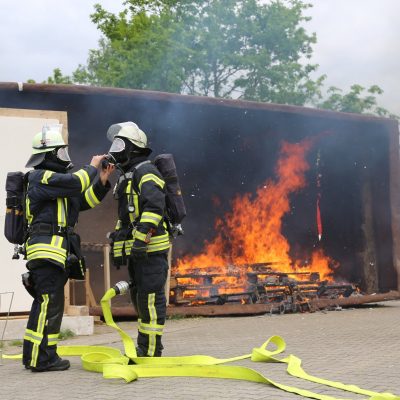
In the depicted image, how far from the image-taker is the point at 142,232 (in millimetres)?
5828

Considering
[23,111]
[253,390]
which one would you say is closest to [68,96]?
[23,111]

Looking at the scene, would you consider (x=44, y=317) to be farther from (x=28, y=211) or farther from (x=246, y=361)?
(x=246, y=361)

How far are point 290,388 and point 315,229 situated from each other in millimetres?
8902

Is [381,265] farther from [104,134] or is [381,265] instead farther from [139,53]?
[139,53]

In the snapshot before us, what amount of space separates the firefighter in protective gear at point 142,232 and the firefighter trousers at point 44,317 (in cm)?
54

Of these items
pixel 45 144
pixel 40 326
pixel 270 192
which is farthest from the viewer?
pixel 270 192

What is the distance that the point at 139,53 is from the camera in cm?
2520

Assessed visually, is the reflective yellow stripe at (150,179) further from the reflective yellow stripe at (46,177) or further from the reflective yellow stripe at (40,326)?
the reflective yellow stripe at (40,326)

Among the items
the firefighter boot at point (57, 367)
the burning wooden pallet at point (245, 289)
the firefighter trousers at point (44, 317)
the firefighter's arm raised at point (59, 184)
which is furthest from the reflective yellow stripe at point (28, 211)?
the burning wooden pallet at point (245, 289)

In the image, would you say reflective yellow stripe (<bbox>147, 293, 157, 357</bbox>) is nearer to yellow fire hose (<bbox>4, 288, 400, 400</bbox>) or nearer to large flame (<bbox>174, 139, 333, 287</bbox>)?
yellow fire hose (<bbox>4, 288, 400, 400</bbox>)

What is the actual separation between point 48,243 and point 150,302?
91cm

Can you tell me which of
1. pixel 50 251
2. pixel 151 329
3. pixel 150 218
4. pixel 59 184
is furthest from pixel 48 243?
pixel 151 329

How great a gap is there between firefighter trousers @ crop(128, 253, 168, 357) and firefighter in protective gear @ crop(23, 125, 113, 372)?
1.72 feet

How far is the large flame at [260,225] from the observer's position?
12.8 meters
